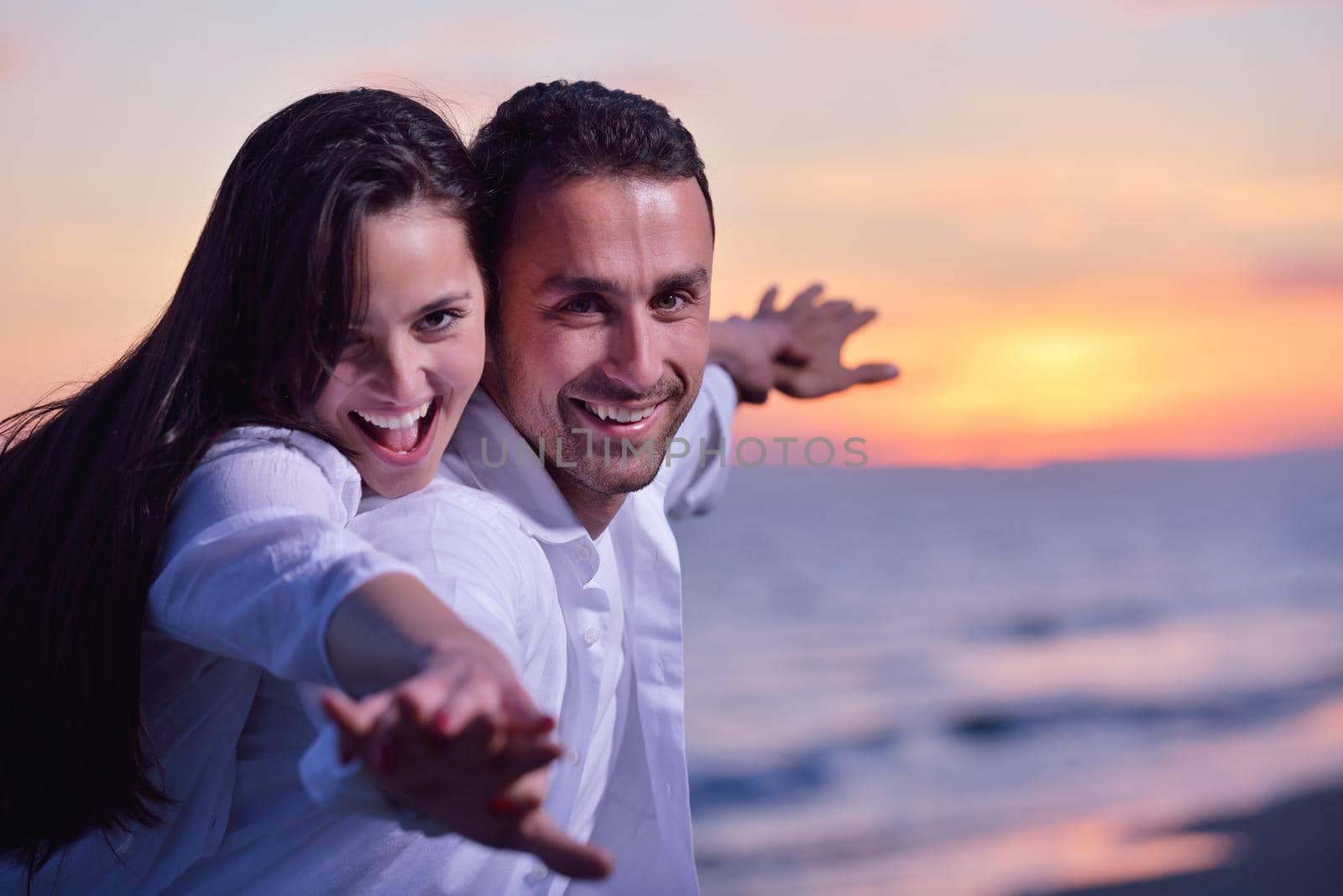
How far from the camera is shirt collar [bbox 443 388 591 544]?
103 inches

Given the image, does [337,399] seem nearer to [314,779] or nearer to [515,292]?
[515,292]

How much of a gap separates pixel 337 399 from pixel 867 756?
19.4ft

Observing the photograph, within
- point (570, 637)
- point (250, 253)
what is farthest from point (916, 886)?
point (250, 253)

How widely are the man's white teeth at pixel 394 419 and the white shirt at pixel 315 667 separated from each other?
0.42 feet

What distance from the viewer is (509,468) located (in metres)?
2.66

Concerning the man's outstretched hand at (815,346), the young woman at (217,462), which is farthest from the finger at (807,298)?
the young woman at (217,462)

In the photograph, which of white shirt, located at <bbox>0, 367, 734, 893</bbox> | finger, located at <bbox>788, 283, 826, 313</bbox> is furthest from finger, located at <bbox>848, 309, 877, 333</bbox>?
white shirt, located at <bbox>0, 367, 734, 893</bbox>

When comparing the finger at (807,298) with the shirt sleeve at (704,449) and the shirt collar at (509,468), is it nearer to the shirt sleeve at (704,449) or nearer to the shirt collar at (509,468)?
the shirt sleeve at (704,449)

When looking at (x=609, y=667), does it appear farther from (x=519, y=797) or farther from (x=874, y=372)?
A: (x=874, y=372)

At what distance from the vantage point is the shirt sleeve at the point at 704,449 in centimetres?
399

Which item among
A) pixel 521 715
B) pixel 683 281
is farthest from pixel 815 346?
pixel 521 715

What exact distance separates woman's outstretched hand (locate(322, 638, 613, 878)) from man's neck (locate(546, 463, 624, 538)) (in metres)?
1.43

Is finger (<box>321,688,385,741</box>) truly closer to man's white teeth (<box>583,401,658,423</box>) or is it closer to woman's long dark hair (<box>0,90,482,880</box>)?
woman's long dark hair (<box>0,90,482,880</box>)

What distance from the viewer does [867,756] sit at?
7543 millimetres
